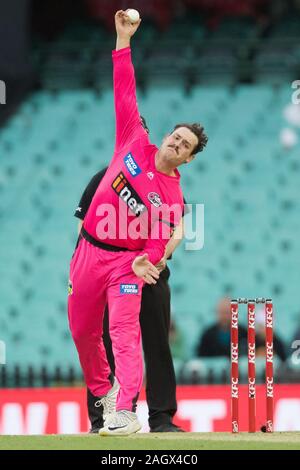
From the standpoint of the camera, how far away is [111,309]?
26.8 feet

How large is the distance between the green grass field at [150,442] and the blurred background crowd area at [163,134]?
982 centimetres

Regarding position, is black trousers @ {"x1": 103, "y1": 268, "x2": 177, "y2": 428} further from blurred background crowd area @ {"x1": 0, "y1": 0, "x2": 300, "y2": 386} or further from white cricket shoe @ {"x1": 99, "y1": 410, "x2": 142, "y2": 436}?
blurred background crowd area @ {"x1": 0, "y1": 0, "x2": 300, "y2": 386}

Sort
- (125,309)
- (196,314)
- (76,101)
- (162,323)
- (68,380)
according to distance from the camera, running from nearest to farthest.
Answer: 1. (125,309)
2. (162,323)
3. (68,380)
4. (196,314)
5. (76,101)

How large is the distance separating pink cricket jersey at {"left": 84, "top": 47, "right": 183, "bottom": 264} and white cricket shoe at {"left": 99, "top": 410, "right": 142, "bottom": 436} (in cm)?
93

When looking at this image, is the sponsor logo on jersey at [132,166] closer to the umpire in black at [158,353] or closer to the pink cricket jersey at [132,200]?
the pink cricket jersey at [132,200]

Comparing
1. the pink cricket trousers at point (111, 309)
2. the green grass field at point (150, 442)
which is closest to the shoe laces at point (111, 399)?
the pink cricket trousers at point (111, 309)

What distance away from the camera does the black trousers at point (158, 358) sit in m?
9.20

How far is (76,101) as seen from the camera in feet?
74.2

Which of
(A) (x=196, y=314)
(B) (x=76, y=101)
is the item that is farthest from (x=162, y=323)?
(B) (x=76, y=101)

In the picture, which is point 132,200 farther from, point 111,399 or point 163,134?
point 163,134

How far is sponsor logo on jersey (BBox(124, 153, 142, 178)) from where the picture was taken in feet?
26.9

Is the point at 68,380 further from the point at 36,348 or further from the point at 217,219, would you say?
the point at 217,219

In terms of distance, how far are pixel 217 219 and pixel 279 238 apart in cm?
99

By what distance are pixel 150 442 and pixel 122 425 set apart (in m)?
0.30
